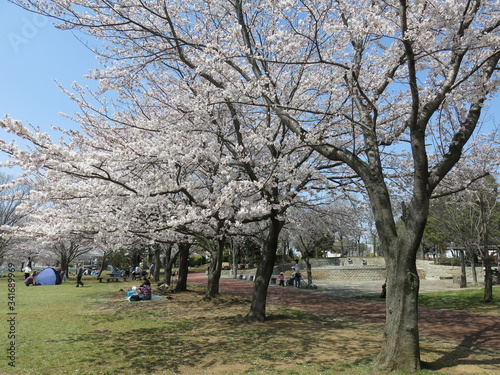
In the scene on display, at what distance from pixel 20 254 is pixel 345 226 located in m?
41.7

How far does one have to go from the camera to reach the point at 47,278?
2583cm

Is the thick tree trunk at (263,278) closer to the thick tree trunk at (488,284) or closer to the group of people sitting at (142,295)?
the group of people sitting at (142,295)

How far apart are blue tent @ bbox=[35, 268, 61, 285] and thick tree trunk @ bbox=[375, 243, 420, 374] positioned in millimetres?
26428

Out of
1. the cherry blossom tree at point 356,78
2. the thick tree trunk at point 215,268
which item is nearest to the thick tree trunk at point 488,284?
the cherry blossom tree at point 356,78

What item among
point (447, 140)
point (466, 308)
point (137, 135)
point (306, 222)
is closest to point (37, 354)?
point (137, 135)

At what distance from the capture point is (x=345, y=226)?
1377 centimetres

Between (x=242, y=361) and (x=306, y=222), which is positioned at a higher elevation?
(x=306, y=222)

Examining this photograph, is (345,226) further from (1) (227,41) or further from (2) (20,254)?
(2) (20,254)

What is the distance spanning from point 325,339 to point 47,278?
24.4 m

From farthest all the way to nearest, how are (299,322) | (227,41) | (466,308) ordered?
(466,308)
(299,322)
(227,41)

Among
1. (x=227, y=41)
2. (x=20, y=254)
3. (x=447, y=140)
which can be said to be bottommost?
(x=20, y=254)

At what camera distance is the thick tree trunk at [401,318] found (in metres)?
5.27

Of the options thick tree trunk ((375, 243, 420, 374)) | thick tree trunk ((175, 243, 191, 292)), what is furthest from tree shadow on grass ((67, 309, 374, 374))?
thick tree trunk ((175, 243, 191, 292))

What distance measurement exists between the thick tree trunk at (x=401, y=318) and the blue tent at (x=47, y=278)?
26428mm
